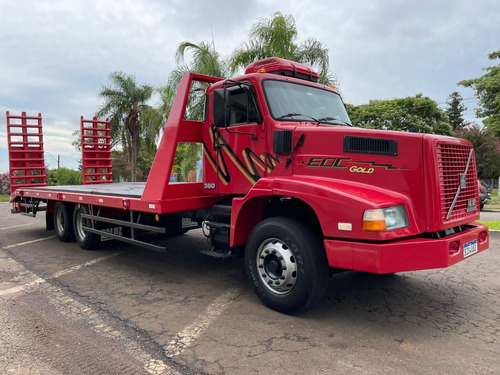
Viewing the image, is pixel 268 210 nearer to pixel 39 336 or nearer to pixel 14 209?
pixel 39 336

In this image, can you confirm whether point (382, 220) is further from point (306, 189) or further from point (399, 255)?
point (306, 189)

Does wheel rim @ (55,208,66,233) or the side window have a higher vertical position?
the side window

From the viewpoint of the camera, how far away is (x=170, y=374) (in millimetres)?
2816

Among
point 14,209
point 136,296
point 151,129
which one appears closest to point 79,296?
point 136,296

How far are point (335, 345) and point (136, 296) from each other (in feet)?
8.15

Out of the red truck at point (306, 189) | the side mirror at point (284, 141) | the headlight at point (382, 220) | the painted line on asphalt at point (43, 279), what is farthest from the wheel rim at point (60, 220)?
the headlight at point (382, 220)

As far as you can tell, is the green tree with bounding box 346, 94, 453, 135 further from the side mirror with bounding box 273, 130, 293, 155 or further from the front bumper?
the front bumper

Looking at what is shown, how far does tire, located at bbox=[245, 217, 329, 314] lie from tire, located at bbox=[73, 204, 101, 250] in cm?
412

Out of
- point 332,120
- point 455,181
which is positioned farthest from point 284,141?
point 455,181

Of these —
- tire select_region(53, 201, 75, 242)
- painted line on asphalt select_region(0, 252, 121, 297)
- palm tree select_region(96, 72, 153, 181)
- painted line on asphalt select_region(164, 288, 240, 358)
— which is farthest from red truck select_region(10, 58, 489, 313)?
palm tree select_region(96, 72, 153, 181)

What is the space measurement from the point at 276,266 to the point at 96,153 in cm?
821

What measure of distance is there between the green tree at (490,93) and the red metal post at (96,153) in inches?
882

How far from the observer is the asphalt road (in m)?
2.97

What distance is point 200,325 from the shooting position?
370 centimetres
